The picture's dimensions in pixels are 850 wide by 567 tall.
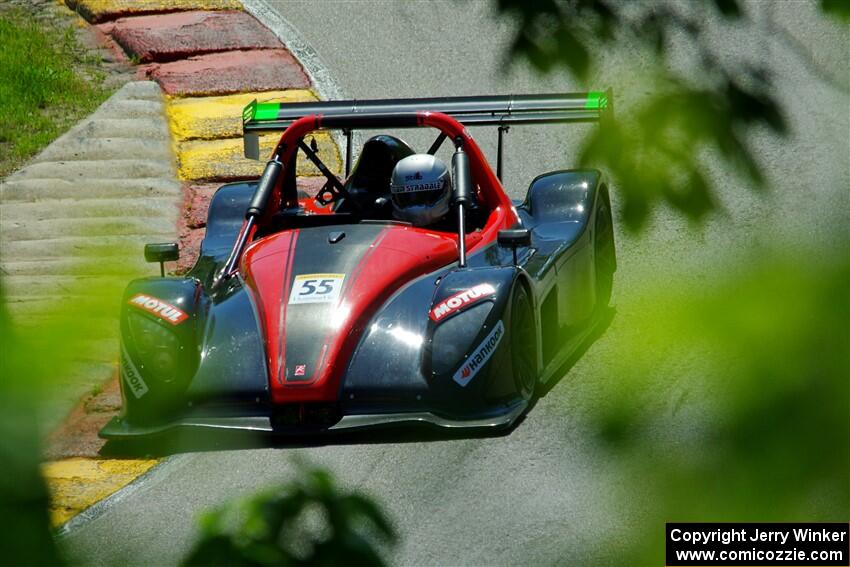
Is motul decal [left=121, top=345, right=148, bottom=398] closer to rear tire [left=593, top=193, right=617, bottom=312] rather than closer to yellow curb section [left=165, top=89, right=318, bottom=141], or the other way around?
rear tire [left=593, top=193, right=617, bottom=312]

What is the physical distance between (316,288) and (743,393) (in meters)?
5.28

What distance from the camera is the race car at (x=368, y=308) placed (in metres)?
6.37

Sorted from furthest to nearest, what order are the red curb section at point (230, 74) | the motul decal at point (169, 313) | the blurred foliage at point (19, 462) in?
the red curb section at point (230, 74), the motul decal at point (169, 313), the blurred foliage at point (19, 462)

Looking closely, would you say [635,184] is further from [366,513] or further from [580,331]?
[580,331]

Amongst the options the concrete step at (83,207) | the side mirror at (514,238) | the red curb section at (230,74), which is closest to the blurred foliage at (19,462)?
the side mirror at (514,238)

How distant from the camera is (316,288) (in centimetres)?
690

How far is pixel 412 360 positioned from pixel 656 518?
460 centimetres

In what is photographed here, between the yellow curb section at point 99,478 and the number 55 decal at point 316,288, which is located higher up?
the number 55 decal at point 316,288

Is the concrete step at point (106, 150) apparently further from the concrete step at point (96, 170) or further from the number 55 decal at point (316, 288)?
the number 55 decal at point (316, 288)

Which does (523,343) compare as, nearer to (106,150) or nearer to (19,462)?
(19,462)

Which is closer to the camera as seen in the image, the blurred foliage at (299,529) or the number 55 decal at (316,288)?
the blurred foliage at (299,529)

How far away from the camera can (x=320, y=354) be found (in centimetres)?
648

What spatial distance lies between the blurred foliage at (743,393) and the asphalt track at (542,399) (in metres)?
0.05

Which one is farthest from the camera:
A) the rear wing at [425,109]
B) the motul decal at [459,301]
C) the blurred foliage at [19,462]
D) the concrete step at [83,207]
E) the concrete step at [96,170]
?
the concrete step at [96,170]
